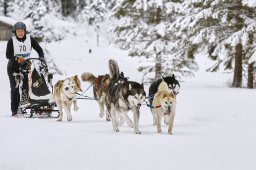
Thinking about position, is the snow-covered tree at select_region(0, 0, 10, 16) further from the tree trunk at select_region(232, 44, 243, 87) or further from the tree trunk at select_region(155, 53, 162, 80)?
the tree trunk at select_region(232, 44, 243, 87)

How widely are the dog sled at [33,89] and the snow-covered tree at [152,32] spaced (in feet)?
37.6

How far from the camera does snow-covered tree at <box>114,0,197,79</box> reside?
21.7m

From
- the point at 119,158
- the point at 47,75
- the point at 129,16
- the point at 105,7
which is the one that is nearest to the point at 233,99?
the point at 47,75

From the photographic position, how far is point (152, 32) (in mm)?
22453

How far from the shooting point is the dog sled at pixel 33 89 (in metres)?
10.3

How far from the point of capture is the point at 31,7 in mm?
58125

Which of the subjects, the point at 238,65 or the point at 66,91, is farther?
the point at 238,65

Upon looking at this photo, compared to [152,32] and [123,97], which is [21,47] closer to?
[123,97]

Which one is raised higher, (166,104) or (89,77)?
(89,77)

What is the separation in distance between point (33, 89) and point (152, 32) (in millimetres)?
13020

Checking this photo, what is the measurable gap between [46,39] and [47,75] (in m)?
48.9

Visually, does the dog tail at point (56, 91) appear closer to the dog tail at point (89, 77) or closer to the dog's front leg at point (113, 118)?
the dog tail at point (89, 77)

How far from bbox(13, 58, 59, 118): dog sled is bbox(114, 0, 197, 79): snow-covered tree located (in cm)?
1147

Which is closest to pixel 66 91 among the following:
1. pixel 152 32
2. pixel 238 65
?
pixel 238 65
